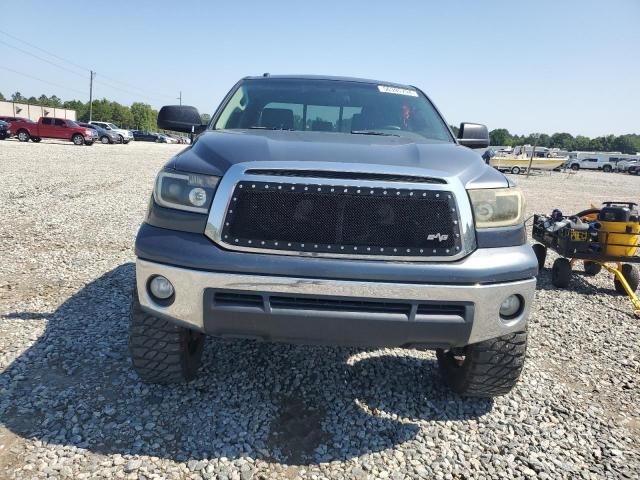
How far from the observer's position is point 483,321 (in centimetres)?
227

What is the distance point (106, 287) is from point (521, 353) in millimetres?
3742

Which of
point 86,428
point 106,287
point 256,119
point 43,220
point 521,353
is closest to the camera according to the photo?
point 86,428

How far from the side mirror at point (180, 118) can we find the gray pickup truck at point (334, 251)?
1.57 m

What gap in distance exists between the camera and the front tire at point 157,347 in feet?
8.33

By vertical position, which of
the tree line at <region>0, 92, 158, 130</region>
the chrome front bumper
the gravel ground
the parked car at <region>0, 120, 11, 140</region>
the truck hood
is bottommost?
the gravel ground

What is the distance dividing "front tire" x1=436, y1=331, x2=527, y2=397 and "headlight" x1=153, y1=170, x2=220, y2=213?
1.66 m

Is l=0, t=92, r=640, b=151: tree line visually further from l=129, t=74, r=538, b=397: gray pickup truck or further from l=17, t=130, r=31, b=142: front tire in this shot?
l=129, t=74, r=538, b=397: gray pickup truck

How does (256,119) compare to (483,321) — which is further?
(256,119)

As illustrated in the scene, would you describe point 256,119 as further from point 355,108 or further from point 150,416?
point 150,416

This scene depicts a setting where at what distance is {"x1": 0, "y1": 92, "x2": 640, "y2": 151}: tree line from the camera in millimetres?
95669

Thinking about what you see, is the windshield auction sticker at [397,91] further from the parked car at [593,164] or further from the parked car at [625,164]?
the parked car at [625,164]

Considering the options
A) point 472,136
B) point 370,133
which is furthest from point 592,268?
point 370,133

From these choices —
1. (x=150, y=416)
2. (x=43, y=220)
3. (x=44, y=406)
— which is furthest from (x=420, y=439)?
(x=43, y=220)

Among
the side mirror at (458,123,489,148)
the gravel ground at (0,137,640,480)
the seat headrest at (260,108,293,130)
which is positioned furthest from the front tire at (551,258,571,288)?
the seat headrest at (260,108,293,130)
